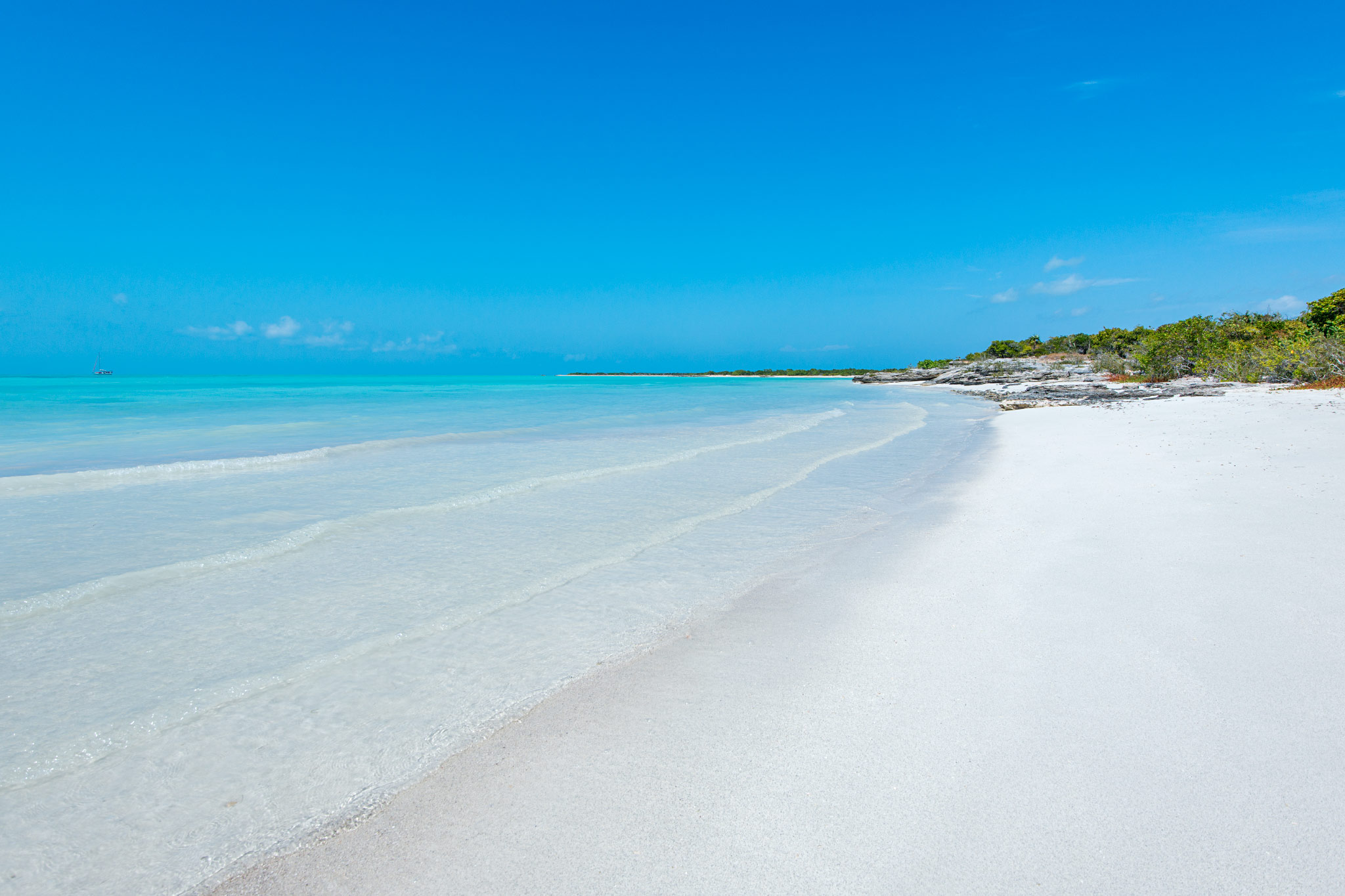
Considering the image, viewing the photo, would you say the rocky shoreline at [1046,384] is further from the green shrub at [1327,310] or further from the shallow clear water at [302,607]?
the shallow clear water at [302,607]

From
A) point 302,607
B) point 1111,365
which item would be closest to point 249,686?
point 302,607

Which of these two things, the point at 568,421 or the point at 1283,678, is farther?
the point at 568,421

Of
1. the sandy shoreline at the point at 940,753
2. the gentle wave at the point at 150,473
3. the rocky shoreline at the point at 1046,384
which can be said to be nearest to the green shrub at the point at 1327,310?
the rocky shoreline at the point at 1046,384

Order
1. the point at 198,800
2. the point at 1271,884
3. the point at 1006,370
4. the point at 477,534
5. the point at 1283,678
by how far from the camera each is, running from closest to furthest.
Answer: the point at 1271,884, the point at 198,800, the point at 1283,678, the point at 477,534, the point at 1006,370

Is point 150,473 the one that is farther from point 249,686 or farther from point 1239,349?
point 1239,349

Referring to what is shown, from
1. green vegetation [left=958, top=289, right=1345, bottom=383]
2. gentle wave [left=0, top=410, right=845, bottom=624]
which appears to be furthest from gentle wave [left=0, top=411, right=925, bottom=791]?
green vegetation [left=958, top=289, right=1345, bottom=383]

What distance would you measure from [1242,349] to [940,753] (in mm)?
40891

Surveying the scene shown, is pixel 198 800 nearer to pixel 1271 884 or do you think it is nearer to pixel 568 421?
pixel 1271 884

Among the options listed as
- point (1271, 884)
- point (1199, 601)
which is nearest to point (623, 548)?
point (1199, 601)

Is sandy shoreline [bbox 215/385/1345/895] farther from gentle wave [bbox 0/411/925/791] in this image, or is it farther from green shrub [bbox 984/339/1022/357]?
green shrub [bbox 984/339/1022/357]

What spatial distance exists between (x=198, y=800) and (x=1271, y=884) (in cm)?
438

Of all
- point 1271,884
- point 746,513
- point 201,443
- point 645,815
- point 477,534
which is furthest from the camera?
point 201,443

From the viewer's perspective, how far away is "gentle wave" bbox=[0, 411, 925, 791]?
3277mm

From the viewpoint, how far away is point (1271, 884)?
7.15 ft
